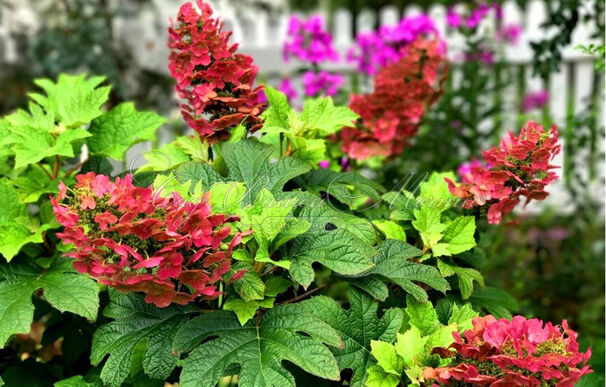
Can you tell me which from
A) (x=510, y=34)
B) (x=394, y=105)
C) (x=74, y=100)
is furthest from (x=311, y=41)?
(x=510, y=34)

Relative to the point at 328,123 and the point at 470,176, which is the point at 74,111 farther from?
the point at 470,176

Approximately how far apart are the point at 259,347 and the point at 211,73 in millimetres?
584

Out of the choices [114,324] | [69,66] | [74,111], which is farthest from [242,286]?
[69,66]

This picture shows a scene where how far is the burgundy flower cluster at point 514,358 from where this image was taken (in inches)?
45.1

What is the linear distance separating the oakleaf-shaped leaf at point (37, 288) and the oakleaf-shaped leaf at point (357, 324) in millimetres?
428

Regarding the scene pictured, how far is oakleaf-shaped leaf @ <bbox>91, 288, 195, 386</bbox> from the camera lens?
132 cm

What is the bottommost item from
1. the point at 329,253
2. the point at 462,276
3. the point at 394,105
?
the point at 462,276

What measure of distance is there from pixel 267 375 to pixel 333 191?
49 cm

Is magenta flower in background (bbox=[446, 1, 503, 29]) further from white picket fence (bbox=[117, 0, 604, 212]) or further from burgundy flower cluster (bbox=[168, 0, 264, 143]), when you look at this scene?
burgundy flower cluster (bbox=[168, 0, 264, 143])

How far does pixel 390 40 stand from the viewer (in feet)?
10.4

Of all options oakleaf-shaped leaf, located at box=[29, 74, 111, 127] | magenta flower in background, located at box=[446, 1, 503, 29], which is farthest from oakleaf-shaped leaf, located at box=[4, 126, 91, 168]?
magenta flower in background, located at box=[446, 1, 503, 29]

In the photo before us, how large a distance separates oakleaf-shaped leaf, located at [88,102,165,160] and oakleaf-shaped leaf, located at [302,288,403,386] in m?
0.62

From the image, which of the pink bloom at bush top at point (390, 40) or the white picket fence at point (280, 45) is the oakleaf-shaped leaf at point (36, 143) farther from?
the white picket fence at point (280, 45)

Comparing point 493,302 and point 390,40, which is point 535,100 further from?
point 493,302
